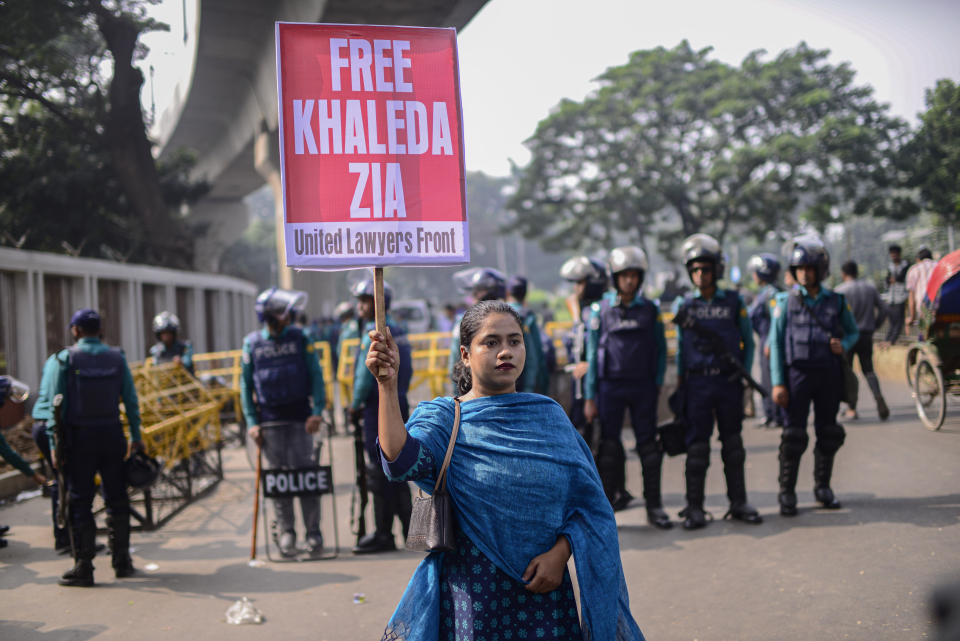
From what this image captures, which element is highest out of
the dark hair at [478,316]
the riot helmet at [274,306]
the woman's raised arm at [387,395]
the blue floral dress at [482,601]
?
the riot helmet at [274,306]

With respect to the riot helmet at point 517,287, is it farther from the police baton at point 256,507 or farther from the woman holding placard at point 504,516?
the woman holding placard at point 504,516

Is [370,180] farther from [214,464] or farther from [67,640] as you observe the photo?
[214,464]

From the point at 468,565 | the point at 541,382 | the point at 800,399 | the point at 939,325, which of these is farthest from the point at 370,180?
the point at 939,325

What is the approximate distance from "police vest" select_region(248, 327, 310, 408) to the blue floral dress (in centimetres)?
429

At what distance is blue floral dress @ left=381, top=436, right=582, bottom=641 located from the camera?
2670 millimetres

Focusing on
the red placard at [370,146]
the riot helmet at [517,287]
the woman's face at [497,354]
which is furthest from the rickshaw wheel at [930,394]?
the woman's face at [497,354]

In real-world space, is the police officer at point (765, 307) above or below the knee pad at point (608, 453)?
above

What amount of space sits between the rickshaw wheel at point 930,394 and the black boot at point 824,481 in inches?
128

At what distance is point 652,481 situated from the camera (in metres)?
6.81

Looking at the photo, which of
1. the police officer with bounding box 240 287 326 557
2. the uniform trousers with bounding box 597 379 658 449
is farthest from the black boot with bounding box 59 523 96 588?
the uniform trousers with bounding box 597 379 658 449

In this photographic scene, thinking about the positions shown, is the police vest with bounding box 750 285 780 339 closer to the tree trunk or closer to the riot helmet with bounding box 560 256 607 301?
the riot helmet with bounding box 560 256 607 301

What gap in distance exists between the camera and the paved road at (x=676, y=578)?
15.5 ft

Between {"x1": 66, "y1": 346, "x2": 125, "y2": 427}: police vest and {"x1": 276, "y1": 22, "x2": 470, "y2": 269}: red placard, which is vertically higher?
{"x1": 276, "y1": 22, "x2": 470, "y2": 269}: red placard

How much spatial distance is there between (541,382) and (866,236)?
227ft
